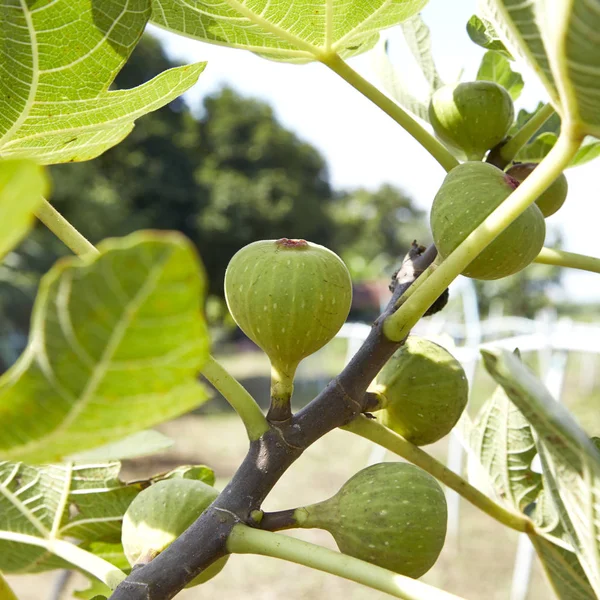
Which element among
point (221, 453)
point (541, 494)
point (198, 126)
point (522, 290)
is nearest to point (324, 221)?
point (198, 126)

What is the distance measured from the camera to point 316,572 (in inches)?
203

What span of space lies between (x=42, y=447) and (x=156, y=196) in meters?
16.6

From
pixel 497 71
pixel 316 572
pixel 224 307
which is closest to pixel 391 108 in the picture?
pixel 497 71

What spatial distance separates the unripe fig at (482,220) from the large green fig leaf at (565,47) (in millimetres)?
101

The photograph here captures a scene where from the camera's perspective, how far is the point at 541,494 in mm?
623

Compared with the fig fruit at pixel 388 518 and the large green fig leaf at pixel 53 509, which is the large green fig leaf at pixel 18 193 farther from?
the large green fig leaf at pixel 53 509

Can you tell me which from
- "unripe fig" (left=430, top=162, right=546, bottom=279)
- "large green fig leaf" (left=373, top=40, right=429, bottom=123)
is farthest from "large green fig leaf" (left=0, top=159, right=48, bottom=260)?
"large green fig leaf" (left=373, top=40, right=429, bottom=123)

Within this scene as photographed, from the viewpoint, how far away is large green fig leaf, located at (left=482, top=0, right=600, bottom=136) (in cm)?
30

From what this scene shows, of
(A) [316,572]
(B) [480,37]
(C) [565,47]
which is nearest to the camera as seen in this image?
(C) [565,47]

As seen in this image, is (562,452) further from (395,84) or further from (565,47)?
(395,84)

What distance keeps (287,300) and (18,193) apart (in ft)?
0.91

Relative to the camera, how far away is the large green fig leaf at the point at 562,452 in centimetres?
32

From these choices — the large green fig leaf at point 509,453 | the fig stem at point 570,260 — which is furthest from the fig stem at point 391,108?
the large green fig leaf at point 509,453

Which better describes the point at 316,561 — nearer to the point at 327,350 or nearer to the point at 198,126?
the point at 327,350
